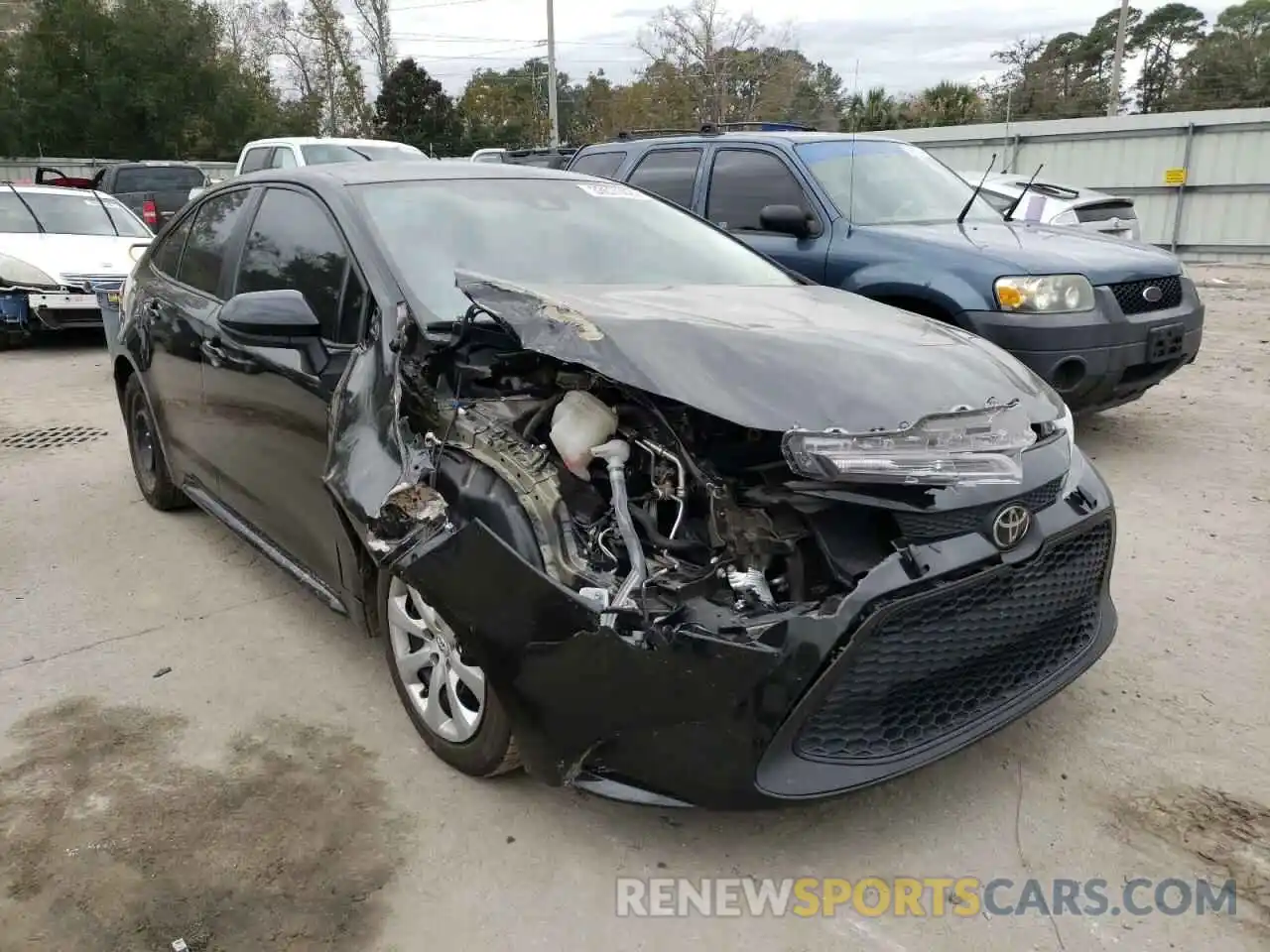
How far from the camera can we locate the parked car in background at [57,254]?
9.56 metres

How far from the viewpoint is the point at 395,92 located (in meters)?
39.2

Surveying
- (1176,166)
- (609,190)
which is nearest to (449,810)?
(609,190)

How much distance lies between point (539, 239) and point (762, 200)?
3.22m

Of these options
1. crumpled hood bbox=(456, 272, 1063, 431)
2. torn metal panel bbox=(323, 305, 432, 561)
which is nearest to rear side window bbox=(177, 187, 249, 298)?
torn metal panel bbox=(323, 305, 432, 561)

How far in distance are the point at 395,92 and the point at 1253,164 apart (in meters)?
32.0

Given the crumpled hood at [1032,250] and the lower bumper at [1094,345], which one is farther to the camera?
the crumpled hood at [1032,250]

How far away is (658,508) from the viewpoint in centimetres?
246

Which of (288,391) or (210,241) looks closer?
(288,391)

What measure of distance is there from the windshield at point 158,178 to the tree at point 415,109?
2179 cm

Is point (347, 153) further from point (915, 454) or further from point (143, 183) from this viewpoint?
point (915, 454)

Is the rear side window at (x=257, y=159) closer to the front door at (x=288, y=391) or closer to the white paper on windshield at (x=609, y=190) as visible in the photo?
the front door at (x=288, y=391)

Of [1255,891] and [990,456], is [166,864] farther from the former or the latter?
[1255,891]

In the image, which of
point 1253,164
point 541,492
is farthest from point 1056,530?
point 1253,164

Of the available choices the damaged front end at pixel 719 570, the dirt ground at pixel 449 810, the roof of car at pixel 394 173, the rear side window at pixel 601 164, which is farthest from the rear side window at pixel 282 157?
the damaged front end at pixel 719 570
